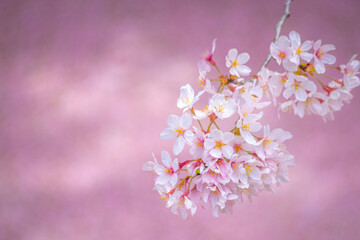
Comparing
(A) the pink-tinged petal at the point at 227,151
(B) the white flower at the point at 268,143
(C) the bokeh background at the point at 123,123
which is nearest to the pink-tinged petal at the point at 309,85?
(B) the white flower at the point at 268,143

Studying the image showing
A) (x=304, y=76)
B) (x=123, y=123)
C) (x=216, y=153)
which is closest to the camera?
(x=216, y=153)

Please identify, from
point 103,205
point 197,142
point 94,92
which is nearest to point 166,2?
point 94,92

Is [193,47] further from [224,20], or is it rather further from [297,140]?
[297,140]

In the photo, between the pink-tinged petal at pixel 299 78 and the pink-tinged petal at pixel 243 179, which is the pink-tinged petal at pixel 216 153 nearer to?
the pink-tinged petal at pixel 243 179

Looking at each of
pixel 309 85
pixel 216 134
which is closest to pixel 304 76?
pixel 309 85

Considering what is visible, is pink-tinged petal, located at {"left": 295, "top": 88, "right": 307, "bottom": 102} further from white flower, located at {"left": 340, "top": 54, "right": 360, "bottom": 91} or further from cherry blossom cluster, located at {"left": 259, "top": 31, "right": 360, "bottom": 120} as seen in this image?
white flower, located at {"left": 340, "top": 54, "right": 360, "bottom": 91}

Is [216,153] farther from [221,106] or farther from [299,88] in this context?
[299,88]
